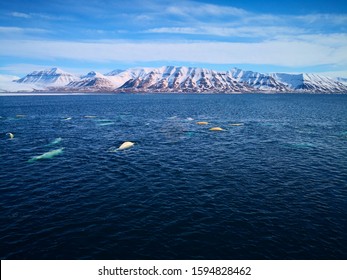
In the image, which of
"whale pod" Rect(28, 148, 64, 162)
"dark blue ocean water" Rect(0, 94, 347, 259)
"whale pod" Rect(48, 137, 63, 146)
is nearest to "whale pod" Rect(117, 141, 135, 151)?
"dark blue ocean water" Rect(0, 94, 347, 259)

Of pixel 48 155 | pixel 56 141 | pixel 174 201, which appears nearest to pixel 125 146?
pixel 48 155

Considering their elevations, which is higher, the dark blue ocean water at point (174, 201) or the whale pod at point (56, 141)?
the whale pod at point (56, 141)

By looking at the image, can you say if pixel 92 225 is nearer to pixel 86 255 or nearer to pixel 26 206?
pixel 86 255

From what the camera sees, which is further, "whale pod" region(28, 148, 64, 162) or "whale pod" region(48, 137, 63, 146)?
"whale pod" region(48, 137, 63, 146)

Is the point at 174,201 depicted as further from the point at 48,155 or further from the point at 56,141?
the point at 56,141

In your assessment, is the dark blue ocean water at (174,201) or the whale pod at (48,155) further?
the whale pod at (48,155)

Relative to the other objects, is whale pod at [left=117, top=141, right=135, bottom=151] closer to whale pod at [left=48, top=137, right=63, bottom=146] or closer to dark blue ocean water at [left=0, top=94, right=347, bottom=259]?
dark blue ocean water at [left=0, top=94, right=347, bottom=259]

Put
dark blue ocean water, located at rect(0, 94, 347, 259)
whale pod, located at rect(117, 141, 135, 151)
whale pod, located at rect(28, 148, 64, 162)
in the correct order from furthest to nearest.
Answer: whale pod, located at rect(117, 141, 135, 151) → whale pod, located at rect(28, 148, 64, 162) → dark blue ocean water, located at rect(0, 94, 347, 259)

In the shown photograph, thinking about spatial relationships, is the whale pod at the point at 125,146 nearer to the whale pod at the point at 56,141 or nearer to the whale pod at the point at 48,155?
the whale pod at the point at 48,155

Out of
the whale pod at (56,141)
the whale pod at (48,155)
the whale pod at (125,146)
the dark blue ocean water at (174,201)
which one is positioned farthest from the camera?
the whale pod at (56,141)

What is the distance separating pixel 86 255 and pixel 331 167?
52524 millimetres

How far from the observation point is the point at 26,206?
4019 cm

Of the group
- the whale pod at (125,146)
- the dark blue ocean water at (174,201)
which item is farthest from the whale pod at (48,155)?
the whale pod at (125,146)

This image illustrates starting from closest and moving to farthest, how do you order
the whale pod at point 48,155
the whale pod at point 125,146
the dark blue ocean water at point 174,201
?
the dark blue ocean water at point 174,201
the whale pod at point 48,155
the whale pod at point 125,146
